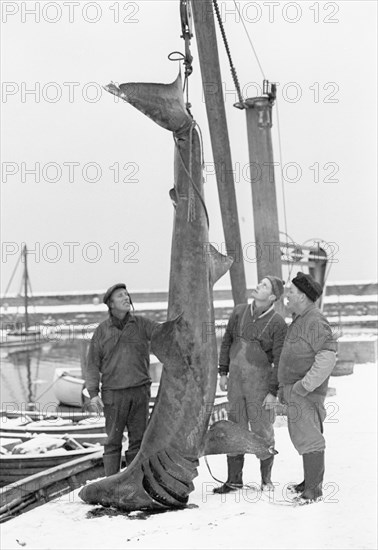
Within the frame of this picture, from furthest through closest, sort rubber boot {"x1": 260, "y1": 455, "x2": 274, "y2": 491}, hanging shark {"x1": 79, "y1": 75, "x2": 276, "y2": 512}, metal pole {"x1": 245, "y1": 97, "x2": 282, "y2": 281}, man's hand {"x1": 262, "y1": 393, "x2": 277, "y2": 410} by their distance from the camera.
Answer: metal pole {"x1": 245, "y1": 97, "x2": 282, "y2": 281} → rubber boot {"x1": 260, "y1": 455, "x2": 274, "y2": 491} → man's hand {"x1": 262, "y1": 393, "x2": 277, "y2": 410} → hanging shark {"x1": 79, "y1": 75, "x2": 276, "y2": 512}

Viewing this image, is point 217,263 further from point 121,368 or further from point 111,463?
point 111,463

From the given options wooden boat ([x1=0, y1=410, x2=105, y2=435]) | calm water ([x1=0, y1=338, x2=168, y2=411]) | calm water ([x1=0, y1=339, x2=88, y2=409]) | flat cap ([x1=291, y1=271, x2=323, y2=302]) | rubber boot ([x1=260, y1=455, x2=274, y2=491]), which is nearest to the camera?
flat cap ([x1=291, y1=271, x2=323, y2=302])

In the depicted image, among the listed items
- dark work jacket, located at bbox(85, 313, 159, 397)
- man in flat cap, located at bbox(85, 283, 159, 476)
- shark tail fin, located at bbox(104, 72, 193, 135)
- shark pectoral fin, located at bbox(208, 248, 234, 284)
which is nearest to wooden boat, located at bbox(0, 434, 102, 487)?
man in flat cap, located at bbox(85, 283, 159, 476)

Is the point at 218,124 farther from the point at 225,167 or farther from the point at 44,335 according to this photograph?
the point at 44,335

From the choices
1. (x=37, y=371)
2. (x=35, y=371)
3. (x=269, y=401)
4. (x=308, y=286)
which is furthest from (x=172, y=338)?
(x=35, y=371)

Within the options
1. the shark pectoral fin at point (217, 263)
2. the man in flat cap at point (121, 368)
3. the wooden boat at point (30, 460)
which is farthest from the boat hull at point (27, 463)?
the shark pectoral fin at point (217, 263)

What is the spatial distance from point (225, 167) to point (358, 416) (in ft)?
11.4

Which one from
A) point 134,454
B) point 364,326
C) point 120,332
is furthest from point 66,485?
point 364,326

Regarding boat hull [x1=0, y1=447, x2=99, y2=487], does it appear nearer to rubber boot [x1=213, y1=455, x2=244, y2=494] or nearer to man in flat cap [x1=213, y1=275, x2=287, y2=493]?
rubber boot [x1=213, y1=455, x2=244, y2=494]

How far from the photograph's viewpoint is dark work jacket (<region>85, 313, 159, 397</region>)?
5.62 meters

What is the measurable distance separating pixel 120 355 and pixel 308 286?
4.97 ft

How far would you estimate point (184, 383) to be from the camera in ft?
16.8

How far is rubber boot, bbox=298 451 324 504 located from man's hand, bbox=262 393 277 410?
46 cm

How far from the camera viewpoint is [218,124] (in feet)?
25.7
